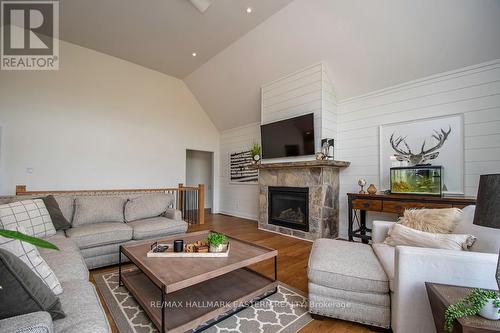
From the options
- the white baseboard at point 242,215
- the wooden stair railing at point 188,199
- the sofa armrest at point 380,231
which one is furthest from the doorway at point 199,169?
the sofa armrest at point 380,231

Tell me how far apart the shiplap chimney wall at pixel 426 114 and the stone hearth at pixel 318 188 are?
0.22m

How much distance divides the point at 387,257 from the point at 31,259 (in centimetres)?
237

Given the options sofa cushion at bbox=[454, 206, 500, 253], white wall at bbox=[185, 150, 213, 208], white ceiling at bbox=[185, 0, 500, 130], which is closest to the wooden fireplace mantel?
white ceiling at bbox=[185, 0, 500, 130]

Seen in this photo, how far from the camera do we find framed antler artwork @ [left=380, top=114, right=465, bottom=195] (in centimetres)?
304

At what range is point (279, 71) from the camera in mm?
4461

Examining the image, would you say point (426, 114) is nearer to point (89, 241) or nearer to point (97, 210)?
point (89, 241)

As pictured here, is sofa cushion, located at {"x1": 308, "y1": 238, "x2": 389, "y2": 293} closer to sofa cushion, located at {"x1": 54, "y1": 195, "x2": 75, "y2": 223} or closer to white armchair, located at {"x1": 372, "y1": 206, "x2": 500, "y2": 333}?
white armchair, located at {"x1": 372, "y1": 206, "x2": 500, "y2": 333}

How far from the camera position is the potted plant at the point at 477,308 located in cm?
101

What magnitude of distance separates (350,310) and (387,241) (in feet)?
2.62

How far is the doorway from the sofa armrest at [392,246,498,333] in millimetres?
6911

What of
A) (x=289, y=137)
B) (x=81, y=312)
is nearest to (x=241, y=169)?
(x=289, y=137)

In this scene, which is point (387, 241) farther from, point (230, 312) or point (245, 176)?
point (245, 176)

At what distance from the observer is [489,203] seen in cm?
109

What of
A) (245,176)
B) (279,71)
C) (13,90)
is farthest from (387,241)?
(13,90)
